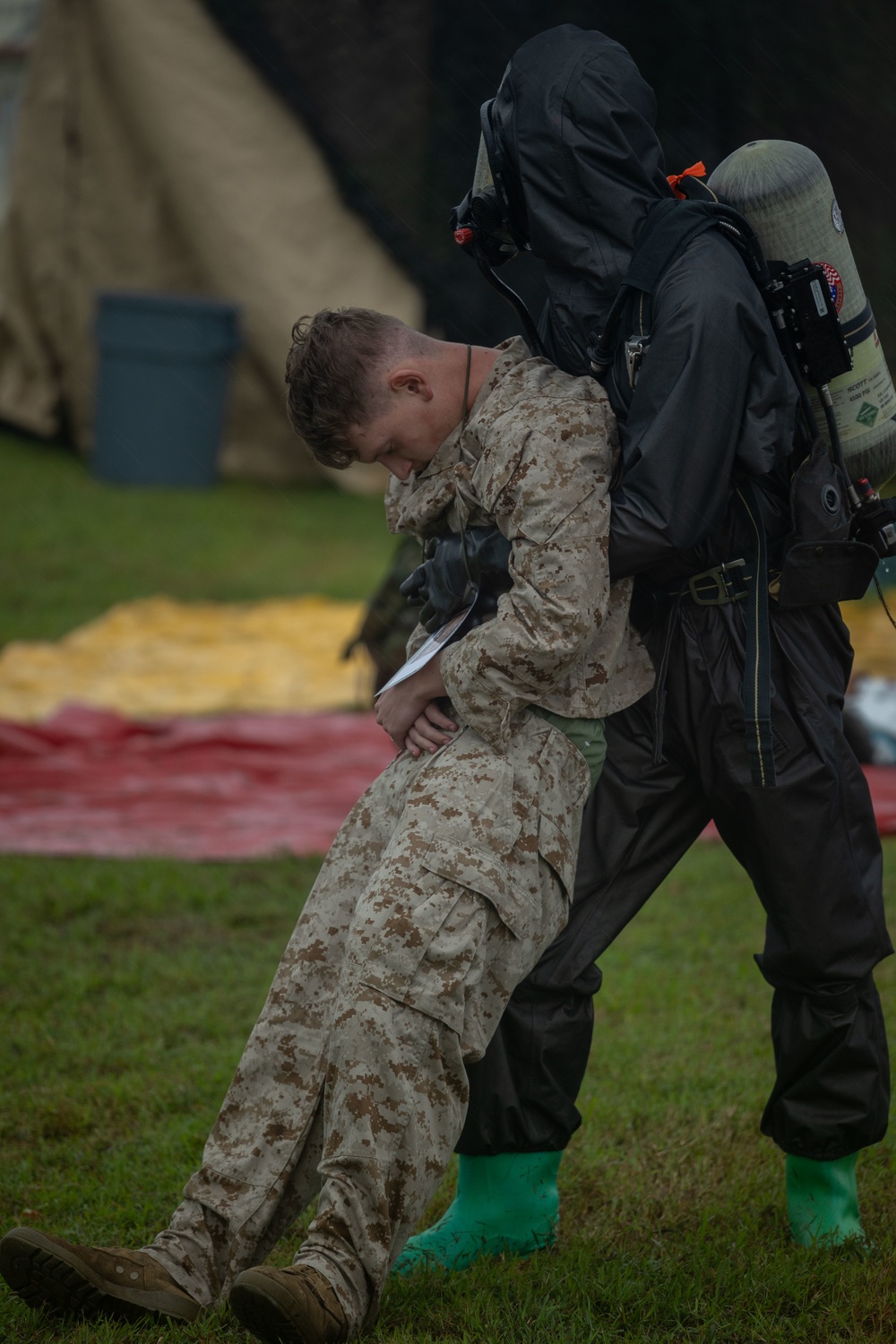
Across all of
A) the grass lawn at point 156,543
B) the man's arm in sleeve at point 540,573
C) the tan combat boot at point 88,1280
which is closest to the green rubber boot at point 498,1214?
the tan combat boot at point 88,1280

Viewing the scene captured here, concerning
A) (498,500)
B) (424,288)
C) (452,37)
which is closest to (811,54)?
(452,37)

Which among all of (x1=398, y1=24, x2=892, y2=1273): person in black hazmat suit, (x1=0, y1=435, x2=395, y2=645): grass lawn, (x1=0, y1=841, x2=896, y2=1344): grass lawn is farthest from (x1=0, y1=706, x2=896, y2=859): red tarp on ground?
(x1=398, y1=24, x2=892, y2=1273): person in black hazmat suit

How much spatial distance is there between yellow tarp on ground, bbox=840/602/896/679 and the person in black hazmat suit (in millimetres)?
4594

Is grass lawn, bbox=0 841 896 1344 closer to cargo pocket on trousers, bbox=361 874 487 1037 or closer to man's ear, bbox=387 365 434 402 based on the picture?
cargo pocket on trousers, bbox=361 874 487 1037

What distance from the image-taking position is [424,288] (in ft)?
35.9

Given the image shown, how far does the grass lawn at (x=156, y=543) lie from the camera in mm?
9680

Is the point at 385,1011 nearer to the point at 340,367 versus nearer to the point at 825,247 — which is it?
the point at 340,367

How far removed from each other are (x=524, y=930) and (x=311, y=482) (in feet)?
36.3

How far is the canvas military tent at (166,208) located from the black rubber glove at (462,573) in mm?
9522

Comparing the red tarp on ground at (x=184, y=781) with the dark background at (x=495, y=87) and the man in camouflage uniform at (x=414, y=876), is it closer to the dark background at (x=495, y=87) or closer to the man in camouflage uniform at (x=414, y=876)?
the dark background at (x=495, y=87)

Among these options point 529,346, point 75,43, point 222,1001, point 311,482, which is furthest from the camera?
point 311,482

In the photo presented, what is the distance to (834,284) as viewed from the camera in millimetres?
2611

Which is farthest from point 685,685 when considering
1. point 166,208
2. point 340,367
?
point 166,208

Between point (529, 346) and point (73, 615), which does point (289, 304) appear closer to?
point (73, 615)
